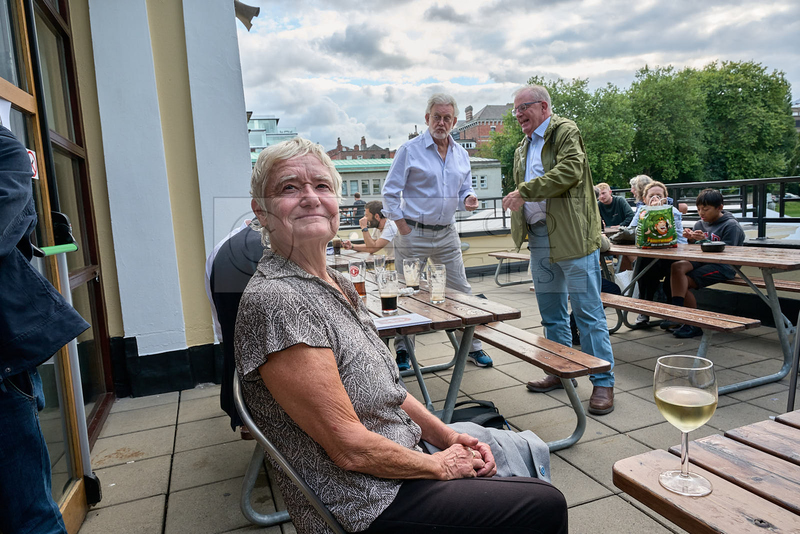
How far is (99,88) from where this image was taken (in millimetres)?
3281

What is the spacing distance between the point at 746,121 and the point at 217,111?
167ft

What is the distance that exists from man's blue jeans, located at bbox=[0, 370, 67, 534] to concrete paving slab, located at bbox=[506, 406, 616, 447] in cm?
209

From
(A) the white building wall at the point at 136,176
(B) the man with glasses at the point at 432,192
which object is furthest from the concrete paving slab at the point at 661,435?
(A) the white building wall at the point at 136,176

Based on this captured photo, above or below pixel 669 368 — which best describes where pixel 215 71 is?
above

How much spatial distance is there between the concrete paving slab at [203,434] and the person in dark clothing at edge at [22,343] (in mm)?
1376

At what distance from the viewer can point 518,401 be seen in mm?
3076

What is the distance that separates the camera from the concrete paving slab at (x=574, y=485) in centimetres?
202

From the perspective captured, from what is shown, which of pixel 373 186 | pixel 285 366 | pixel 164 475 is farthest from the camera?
pixel 373 186

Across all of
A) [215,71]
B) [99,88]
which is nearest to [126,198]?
[99,88]

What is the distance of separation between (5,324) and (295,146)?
0.85m

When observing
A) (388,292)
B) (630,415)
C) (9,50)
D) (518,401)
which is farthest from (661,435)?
(9,50)

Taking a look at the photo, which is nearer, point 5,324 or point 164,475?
point 5,324

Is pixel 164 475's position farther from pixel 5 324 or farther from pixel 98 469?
pixel 5 324

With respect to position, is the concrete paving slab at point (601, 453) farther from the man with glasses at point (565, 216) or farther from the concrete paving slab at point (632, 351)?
the concrete paving slab at point (632, 351)
